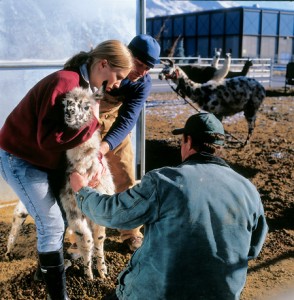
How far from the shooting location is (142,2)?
532 centimetres

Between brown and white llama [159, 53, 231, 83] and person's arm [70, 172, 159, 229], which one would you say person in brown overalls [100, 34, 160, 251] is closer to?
person's arm [70, 172, 159, 229]

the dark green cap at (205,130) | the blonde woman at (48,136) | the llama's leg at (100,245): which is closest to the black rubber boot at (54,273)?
the blonde woman at (48,136)

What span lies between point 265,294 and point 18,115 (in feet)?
7.63

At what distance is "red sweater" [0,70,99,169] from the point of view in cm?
231

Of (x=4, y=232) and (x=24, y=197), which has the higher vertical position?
(x=24, y=197)

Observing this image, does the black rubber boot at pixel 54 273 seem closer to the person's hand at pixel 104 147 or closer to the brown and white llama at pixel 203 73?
the person's hand at pixel 104 147

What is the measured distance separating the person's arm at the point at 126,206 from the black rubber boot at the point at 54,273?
2.34 ft

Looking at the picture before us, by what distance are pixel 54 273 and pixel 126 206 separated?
1.13m

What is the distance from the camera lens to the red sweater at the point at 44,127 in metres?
2.31

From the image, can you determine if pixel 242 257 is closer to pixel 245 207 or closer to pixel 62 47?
pixel 245 207

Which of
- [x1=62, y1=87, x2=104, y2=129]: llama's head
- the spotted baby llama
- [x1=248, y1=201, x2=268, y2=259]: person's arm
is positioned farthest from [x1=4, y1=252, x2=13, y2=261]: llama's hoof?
[x1=248, y1=201, x2=268, y2=259]: person's arm

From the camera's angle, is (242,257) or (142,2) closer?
(242,257)

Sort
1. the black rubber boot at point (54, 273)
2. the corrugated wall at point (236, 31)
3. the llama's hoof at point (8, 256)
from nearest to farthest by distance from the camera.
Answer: the black rubber boot at point (54, 273) → the llama's hoof at point (8, 256) → the corrugated wall at point (236, 31)

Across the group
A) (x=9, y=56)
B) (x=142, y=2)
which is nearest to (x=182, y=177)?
(x=9, y=56)
